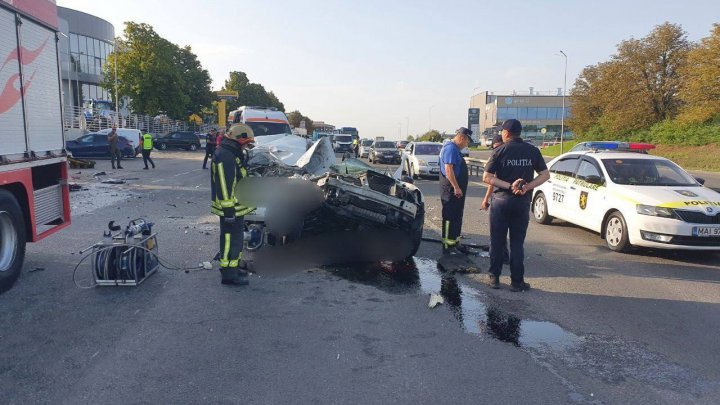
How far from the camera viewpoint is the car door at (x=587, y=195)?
326 inches

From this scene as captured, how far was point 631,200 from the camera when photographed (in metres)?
7.50

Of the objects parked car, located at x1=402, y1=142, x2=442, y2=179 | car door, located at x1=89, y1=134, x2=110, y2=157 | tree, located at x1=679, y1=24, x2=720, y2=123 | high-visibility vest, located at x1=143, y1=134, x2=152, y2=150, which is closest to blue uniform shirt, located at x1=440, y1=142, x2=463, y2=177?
parked car, located at x1=402, y1=142, x2=442, y2=179

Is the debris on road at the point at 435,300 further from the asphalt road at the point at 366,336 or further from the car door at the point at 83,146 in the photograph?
the car door at the point at 83,146

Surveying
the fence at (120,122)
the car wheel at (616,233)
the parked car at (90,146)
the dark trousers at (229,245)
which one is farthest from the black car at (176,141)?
the car wheel at (616,233)

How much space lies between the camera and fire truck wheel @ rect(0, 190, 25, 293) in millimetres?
5402

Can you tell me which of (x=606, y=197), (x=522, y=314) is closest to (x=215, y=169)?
(x=522, y=314)

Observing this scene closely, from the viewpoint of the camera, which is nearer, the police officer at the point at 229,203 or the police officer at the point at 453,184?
the police officer at the point at 229,203

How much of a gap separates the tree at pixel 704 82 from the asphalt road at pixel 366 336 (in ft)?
109

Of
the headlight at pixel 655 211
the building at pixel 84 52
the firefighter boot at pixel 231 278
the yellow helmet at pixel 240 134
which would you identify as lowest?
the firefighter boot at pixel 231 278

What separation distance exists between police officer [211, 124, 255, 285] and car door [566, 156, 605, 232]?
5.72 m

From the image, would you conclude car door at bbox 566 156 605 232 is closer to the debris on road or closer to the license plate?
the license plate

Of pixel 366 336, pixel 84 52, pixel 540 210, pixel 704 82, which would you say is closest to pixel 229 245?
pixel 366 336

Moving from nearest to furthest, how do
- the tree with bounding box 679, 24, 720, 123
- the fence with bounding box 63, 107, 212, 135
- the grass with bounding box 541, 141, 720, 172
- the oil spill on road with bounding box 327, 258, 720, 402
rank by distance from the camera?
the oil spill on road with bounding box 327, 258, 720, 402, the grass with bounding box 541, 141, 720, 172, the fence with bounding box 63, 107, 212, 135, the tree with bounding box 679, 24, 720, 123

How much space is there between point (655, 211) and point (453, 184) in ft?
9.41
